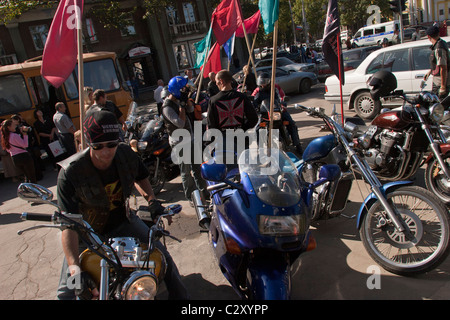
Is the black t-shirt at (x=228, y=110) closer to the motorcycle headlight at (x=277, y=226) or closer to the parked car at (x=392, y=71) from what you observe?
the motorcycle headlight at (x=277, y=226)

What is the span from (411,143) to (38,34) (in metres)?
29.1

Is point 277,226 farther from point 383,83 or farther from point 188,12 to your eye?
point 188,12

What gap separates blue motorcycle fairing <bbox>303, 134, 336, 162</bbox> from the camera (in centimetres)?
352

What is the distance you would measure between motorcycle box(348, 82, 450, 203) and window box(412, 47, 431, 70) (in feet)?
14.7

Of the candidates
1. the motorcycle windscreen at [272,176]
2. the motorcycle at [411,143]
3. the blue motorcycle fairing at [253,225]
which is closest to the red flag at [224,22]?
the motorcycle at [411,143]

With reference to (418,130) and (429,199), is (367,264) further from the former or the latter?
(418,130)

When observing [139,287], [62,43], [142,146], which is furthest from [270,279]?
[142,146]

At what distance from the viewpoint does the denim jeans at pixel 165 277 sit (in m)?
2.29

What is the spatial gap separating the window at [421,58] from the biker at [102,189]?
25.2ft

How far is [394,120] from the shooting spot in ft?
14.6

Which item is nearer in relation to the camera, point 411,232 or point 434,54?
point 411,232

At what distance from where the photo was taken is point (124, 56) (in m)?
28.5
